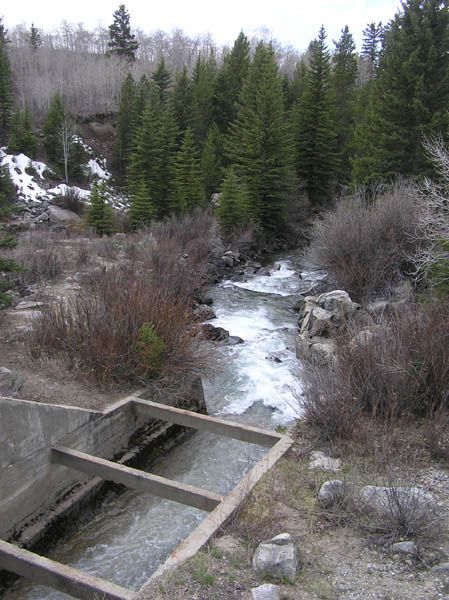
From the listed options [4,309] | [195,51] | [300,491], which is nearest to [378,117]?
[4,309]

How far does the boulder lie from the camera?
580 centimetres

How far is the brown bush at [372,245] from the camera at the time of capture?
716 inches

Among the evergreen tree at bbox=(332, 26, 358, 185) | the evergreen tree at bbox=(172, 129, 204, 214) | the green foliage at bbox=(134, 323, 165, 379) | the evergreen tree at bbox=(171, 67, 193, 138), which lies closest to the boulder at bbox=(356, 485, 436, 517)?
the green foliage at bbox=(134, 323, 165, 379)

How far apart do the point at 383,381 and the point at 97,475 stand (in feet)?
15.0

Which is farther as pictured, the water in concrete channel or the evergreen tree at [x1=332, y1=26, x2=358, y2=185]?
the evergreen tree at [x1=332, y1=26, x2=358, y2=185]

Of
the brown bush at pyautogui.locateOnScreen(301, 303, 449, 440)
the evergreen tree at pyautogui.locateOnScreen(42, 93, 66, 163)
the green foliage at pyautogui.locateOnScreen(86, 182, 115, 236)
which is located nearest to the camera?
the brown bush at pyautogui.locateOnScreen(301, 303, 449, 440)

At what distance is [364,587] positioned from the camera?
17.1ft

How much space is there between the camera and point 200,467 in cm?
1001

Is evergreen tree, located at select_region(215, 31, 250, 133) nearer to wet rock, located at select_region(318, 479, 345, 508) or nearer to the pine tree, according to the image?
the pine tree

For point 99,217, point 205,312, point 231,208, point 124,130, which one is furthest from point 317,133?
point 205,312

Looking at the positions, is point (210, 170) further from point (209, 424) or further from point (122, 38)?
point (122, 38)

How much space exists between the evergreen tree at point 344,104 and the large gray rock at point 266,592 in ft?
118

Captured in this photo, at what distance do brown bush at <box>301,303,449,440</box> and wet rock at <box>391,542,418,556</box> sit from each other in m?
2.46

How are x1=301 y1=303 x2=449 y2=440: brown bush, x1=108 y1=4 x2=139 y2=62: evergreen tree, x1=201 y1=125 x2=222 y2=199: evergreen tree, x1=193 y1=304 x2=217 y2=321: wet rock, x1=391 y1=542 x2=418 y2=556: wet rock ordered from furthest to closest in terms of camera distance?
x1=108 y1=4 x2=139 y2=62: evergreen tree < x1=201 y1=125 x2=222 y2=199: evergreen tree < x1=193 y1=304 x2=217 y2=321: wet rock < x1=301 y1=303 x2=449 y2=440: brown bush < x1=391 y1=542 x2=418 y2=556: wet rock
